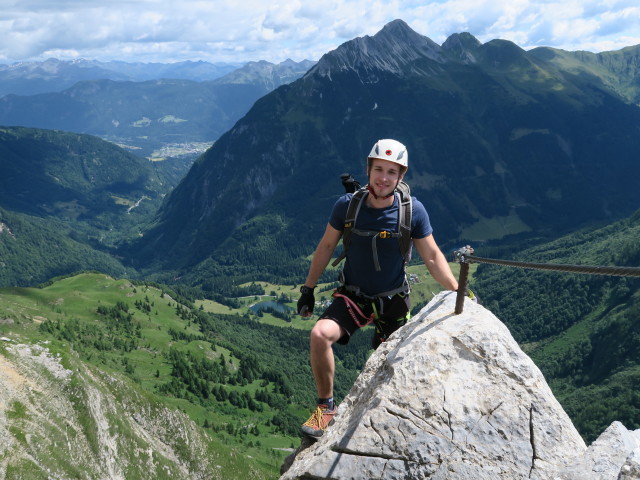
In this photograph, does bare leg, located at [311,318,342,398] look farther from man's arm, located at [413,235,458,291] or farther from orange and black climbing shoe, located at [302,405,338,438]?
man's arm, located at [413,235,458,291]

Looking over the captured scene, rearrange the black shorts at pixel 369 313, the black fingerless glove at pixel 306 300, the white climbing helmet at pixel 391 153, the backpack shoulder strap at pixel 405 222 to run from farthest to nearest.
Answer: the black fingerless glove at pixel 306 300
the black shorts at pixel 369 313
the backpack shoulder strap at pixel 405 222
the white climbing helmet at pixel 391 153

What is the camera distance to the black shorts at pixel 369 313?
44.6 feet

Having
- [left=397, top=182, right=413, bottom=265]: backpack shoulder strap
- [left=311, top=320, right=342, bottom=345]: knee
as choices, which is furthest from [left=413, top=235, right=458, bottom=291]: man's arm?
[left=311, top=320, right=342, bottom=345]: knee

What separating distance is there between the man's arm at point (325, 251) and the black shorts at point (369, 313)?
2.74 ft

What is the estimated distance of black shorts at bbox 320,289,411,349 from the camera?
13.6 meters

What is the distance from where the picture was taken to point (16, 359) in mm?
69062

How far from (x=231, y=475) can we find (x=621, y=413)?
16487 centimetres

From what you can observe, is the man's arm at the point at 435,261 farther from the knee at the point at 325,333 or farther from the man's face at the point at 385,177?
the knee at the point at 325,333

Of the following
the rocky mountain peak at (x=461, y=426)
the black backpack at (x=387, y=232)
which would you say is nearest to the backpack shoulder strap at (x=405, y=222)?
the black backpack at (x=387, y=232)

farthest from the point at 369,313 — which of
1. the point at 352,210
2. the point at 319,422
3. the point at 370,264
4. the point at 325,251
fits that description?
the point at 319,422

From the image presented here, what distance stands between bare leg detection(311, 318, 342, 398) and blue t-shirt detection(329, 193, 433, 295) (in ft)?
5.15

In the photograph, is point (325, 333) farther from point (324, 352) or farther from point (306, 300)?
point (306, 300)

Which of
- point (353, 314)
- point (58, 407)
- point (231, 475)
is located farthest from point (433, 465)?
point (231, 475)

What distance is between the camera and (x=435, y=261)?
1363cm
